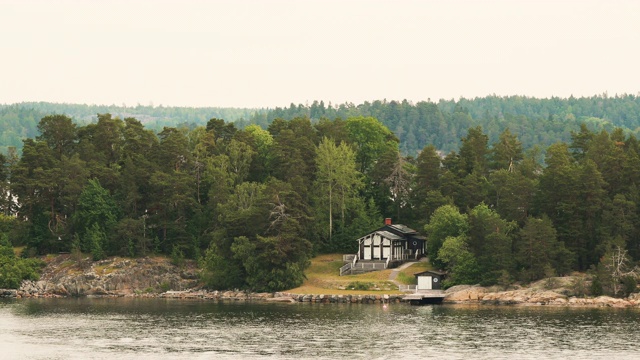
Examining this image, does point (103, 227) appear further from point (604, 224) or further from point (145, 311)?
point (604, 224)

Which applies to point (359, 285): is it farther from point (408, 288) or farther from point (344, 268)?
point (344, 268)

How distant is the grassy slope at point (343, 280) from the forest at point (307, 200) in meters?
1.94

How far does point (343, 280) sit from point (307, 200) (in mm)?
14169

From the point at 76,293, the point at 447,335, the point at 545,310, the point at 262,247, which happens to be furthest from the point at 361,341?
the point at 76,293

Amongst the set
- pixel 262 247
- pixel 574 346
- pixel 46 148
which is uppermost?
pixel 46 148

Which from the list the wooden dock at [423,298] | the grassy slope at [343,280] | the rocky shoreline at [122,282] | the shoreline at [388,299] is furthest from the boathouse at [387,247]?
the rocky shoreline at [122,282]

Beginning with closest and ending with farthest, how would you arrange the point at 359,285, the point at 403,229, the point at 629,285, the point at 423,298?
the point at 629,285
the point at 423,298
the point at 359,285
the point at 403,229

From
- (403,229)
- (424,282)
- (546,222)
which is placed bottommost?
(424,282)

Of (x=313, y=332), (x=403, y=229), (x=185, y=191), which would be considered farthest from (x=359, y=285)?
(x=313, y=332)

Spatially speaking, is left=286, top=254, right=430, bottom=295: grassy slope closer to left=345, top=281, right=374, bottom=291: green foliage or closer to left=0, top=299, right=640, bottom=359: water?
left=345, top=281, right=374, bottom=291: green foliage

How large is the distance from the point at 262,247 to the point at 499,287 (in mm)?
25552

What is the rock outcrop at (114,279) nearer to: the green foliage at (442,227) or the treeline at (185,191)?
the treeline at (185,191)

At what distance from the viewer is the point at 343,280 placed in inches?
4208

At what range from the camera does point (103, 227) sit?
398 feet
